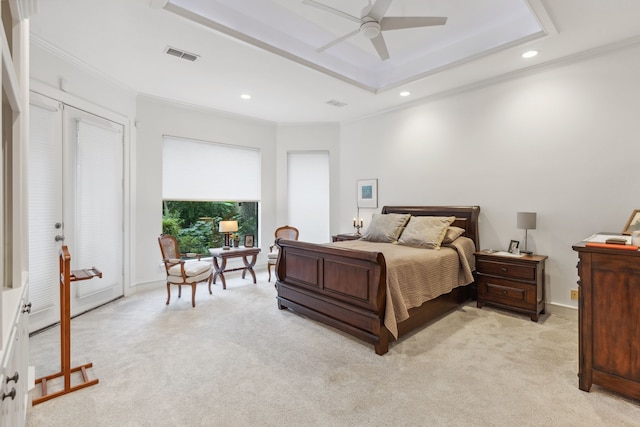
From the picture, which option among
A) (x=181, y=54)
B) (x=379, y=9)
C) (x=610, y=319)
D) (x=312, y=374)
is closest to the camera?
(x=610, y=319)

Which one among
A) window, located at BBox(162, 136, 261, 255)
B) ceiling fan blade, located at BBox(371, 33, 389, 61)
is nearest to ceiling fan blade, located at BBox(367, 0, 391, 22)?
ceiling fan blade, located at BBox(371, 33, 389, 61)

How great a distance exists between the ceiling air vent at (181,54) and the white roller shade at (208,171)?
1.83 meters

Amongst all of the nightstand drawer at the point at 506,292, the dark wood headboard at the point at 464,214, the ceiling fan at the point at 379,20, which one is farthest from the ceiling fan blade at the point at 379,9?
the nightstand drawer at the point at 506,292

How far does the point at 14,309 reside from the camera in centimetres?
138

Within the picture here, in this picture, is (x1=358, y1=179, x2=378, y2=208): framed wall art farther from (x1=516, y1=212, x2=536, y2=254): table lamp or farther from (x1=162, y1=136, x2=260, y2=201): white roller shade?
(x1=516, y1=212, x2=536, y2=254): table lamp

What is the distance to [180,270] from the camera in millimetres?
3996

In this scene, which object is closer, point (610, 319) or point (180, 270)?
point (610, 319)

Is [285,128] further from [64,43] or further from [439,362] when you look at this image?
[439,362]

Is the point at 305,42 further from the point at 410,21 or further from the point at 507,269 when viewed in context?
the point at 507,269

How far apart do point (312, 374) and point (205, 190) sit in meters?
3.91

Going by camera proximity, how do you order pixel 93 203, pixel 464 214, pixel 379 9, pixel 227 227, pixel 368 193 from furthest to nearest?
pixel 368 193 < pixel 227 227 < pixel 464 214 < pixel 93 203 < pixel 379 9

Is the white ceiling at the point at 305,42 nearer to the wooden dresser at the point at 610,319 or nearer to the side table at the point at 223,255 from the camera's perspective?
the wooden dresser at the point at 610,319

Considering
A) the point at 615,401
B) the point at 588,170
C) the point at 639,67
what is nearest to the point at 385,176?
the point at 588,170

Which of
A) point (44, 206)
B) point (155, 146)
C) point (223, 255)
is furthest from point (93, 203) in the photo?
point (223, 255)
